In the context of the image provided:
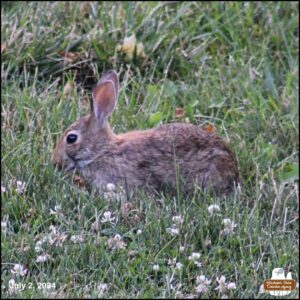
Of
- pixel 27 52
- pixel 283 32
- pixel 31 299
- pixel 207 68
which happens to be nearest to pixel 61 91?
pixel 27 52

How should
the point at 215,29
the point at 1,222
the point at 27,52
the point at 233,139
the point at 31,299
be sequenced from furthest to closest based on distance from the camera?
the point at 215,29
the point at 27,52
the point at 233,139
the point at 1,222
the point at 31,299

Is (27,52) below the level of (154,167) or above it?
above

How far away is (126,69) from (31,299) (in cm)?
308

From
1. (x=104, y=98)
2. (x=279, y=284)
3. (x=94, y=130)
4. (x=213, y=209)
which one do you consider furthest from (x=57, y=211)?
(x=279, y=284)

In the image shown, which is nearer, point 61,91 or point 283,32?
point 61,91

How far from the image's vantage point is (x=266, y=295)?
4.72m

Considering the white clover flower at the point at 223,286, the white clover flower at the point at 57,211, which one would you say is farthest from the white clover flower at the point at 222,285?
the white clover flower at the point at 57,211

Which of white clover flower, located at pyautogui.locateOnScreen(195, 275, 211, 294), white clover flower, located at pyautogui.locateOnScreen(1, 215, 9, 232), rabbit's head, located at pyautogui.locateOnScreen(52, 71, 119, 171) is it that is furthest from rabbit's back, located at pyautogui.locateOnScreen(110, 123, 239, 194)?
white clover flower, located at pyautogui.locateOnScreen(195, 275, 211, 294)

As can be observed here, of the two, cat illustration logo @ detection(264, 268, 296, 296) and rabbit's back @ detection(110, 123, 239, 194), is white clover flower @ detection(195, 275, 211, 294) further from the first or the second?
rabbit's back @ detection(110, 123, 239, 194)

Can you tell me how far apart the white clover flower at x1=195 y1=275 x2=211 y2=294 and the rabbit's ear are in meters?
1.80

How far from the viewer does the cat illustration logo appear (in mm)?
4729

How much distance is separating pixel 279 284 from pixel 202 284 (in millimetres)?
359

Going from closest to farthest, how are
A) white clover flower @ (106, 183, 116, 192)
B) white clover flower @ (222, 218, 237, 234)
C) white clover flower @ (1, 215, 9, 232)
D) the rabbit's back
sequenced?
white clover flower @ (1, 215, 9, 232) → white clover flower @ (222, 218, 237, 234) → white clover flower @ (106, 183, 116, 192) → the rabbit's back

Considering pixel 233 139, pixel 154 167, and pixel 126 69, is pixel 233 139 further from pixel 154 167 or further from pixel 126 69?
pixel 126 69
